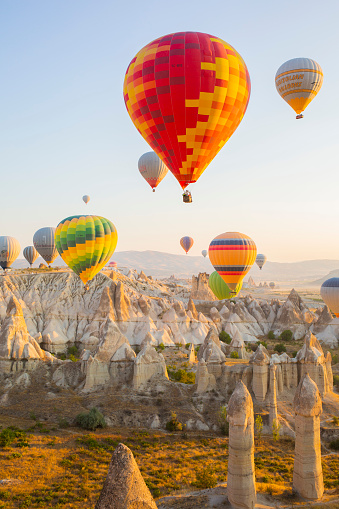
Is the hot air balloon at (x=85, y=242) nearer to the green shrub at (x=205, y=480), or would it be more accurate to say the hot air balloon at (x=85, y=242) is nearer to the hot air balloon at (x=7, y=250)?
the green shrub at (x=205, y=480)

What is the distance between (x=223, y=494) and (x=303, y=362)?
2268 cm

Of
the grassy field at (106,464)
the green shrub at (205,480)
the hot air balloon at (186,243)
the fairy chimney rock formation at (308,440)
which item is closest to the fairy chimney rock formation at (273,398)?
the grassy field at (106,464)

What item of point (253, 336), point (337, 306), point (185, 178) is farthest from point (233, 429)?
point (253, 336)

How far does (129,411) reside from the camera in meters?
37.9

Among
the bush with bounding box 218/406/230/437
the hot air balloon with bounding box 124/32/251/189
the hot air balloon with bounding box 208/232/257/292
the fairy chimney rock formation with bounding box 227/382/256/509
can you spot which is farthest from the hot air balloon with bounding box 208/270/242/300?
the fairy chimney rock formation with bounding box 227/382/256/509

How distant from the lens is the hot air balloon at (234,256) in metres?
58.7

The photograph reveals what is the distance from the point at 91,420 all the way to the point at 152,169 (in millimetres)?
33234

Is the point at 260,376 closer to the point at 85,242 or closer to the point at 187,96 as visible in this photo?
the point at 187,96

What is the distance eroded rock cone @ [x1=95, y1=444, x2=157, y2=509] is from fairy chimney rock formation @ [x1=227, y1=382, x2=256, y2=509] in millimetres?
7314

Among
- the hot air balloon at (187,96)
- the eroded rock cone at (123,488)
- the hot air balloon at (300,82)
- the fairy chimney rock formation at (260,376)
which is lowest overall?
the fairy chimney rock formation at (260,376)

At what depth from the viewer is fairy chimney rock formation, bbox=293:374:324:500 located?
69.6 ft

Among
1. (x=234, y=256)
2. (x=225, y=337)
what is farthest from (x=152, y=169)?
(x=225, y=337)

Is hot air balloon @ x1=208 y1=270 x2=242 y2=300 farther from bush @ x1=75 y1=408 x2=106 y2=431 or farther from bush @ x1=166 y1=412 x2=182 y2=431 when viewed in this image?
bush @ x1=75 y1=408 x2=106 y2=431

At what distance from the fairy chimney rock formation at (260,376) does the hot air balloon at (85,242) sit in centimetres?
2622
